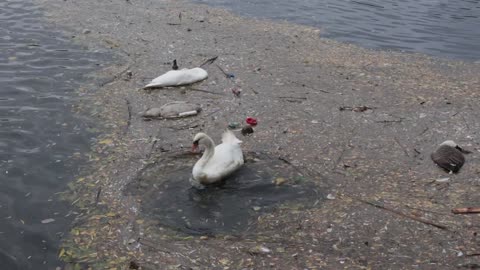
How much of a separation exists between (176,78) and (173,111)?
1.75 meters

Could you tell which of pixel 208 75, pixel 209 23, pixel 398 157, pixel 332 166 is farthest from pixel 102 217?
pixel 209 23

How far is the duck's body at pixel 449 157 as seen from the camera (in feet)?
29.2

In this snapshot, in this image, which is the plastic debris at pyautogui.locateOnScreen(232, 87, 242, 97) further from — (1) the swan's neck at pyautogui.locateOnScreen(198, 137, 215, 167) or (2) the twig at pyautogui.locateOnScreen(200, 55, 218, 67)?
(1) the swan's neck at pyautogui.locateOnScreen(198, 137, 215, 167)

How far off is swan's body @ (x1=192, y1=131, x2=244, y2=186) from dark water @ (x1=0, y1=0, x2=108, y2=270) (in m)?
2.18

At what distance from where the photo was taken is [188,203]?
8.13 meters

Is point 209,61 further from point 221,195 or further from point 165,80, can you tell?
point 221,195

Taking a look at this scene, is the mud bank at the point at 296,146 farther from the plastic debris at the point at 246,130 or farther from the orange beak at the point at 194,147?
the orange beak at the point at 194,147

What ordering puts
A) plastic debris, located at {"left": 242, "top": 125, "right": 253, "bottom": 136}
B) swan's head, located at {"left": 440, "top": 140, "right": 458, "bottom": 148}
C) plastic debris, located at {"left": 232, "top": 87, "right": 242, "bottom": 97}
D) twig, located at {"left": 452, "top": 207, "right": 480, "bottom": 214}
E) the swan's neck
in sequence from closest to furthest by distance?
twig, located at {"left": 452, "top": 207, "right": 480, "bottom": 214}
the swan's neck
swan's head, located at {"left": 440, "top": 140, "right": 458, "bottom": 148}
plastic debris, located at {"left": 242, "top": 125, "right": 253, "bottom": 136}
plastic debris, located at {"left": 232, "top": 87, "right": 242, "bottom": 97}

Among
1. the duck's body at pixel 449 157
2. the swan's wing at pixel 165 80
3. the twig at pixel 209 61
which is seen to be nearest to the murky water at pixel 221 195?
the duck's body at pixel 449 157

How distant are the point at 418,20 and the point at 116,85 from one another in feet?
41.7

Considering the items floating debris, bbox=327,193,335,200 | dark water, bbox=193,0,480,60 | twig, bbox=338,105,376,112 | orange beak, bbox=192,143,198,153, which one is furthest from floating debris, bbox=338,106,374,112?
dark water, bbox=193,0,480,60

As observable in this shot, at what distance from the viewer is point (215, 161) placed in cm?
862

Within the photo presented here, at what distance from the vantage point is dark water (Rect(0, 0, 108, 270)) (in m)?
7.38

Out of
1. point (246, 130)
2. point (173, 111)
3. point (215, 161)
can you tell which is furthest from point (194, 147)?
point (173, 111)
